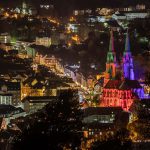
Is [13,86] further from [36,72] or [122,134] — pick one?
[122,134]

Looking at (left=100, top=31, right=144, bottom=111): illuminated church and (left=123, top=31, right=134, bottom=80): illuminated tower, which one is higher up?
(left=123, top=31, right=134, bottom=80): illuminated tower

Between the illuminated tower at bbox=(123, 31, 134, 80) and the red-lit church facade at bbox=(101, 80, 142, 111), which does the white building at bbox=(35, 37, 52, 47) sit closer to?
the illuminated tower at bbox=(123, 31, 134, 80)

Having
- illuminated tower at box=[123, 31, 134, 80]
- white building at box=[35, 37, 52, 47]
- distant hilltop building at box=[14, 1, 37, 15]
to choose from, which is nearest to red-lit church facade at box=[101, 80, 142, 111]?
illuminated tower at box=[123, 31, 134, 80]

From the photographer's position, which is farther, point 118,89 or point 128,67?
point 128,67

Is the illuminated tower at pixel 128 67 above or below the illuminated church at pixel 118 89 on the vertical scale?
above

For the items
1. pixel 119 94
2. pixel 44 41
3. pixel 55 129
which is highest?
pixel 44 41

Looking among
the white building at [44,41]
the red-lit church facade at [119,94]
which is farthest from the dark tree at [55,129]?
the white building at [44,41]

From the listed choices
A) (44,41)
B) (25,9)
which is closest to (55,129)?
(44,41)

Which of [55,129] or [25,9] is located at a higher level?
[25,9]

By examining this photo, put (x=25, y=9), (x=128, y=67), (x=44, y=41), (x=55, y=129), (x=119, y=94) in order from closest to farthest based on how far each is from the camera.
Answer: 1. (x=55, y=129)
2. (x=119, y=94)
3. (x=128, y=67)
4. (x=44, y=41)
5. (x=25, y=9)

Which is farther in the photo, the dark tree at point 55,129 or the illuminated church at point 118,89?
the illuminated church at point 118,89

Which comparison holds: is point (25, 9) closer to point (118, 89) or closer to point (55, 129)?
point (118, 89)

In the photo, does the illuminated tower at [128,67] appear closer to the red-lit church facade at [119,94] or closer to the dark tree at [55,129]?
the red-lit church facade at [119,94]
